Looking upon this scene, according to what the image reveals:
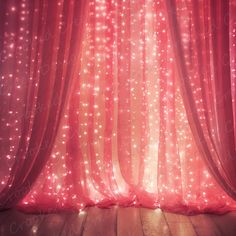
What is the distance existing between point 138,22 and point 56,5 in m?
0.60

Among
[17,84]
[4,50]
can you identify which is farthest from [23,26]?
[17,84]

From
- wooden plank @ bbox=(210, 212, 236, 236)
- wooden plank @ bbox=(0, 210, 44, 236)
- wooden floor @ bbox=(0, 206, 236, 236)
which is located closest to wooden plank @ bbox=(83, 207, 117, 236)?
wooden floor @ bbox=(0, 206, 236, 236)

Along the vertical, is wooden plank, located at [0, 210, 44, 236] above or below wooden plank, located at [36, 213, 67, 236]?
above

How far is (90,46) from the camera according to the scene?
243 cm

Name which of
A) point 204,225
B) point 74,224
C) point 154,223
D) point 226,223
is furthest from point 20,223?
point 226,223

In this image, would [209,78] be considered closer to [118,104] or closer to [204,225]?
[118,104]

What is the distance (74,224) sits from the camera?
2.14m

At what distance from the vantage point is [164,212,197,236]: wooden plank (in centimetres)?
205

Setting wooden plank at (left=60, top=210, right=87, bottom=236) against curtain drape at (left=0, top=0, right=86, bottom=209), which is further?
curtain drape at (left=0, top=0, right=86, bottom=209)

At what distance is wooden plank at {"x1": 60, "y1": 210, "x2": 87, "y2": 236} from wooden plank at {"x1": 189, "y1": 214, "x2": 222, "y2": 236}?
73cm

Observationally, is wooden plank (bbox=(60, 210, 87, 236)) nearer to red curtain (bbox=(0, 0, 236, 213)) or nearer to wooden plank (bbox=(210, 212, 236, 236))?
red curtain (bbox=(0, 0, 236, 213))

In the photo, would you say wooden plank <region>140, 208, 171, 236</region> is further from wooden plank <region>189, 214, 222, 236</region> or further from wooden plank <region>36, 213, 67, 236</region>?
wooden plank <region>36, 213, 67, 236</region>

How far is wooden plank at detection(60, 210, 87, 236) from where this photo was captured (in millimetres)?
2031

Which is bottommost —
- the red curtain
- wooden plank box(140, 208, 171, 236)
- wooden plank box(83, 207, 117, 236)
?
wooden plank box(140, 208, 171, 236)
